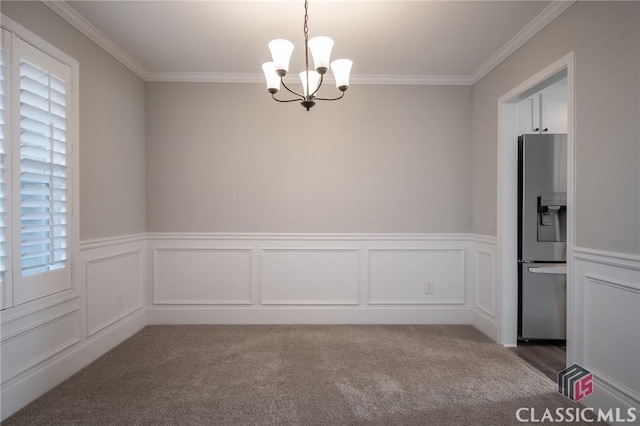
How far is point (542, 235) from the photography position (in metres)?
3.19

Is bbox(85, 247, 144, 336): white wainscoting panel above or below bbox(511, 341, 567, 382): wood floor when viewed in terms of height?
above

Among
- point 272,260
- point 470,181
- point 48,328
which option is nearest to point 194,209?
point 272,260

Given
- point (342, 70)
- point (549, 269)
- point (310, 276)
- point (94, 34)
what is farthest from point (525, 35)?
point (94, 34)

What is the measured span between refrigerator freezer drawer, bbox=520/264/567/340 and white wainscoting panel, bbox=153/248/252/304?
107 inches

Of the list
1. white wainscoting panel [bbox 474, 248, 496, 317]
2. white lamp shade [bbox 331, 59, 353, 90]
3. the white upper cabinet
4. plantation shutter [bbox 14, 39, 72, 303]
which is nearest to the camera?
plantation shutter [bbox 14, 39, 72, 303]

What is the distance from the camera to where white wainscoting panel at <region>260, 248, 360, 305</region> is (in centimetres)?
384

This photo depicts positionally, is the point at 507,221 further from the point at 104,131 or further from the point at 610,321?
the point at 104,131

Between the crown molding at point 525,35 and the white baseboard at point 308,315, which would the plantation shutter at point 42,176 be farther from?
the crown molding at point 525,35

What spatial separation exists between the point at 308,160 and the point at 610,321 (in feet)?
9.15

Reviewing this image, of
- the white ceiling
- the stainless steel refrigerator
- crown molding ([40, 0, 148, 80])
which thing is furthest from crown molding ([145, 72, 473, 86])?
the stainless steel refrigerator

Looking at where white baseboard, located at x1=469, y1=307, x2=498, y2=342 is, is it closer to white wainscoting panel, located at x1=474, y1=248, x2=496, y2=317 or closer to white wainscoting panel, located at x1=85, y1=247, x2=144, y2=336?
white wainscoting panel, located at x1=474, y1=248, x2=496, y2=317

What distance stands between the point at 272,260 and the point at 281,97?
1737 mm

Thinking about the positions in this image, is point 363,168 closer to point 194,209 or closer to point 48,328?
point 194,209

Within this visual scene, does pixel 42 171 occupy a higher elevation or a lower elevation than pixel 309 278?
higher
